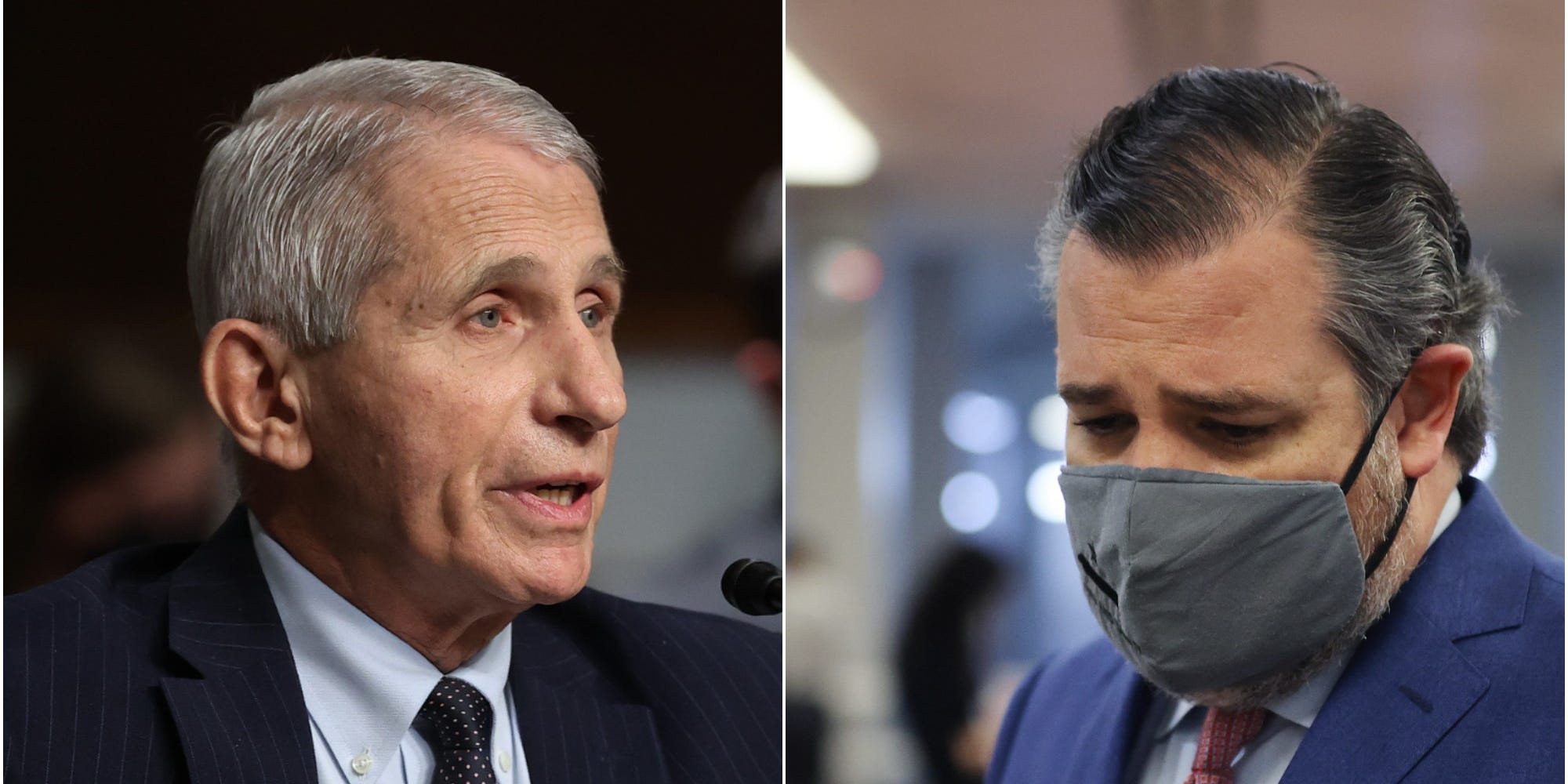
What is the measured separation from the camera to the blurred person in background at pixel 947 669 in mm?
2461

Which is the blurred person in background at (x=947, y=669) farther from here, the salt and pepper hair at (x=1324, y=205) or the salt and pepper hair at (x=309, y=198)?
the salt and pepper hair at (x=309, y=198)

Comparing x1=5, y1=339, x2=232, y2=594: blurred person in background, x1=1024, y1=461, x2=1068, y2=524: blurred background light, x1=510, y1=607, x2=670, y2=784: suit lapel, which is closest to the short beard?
x1=1024, y1=461, x2=1068, y2=524: blurred background light

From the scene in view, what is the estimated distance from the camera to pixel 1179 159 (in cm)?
195

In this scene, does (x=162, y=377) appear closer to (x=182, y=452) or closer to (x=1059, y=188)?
(x=182, y=452)

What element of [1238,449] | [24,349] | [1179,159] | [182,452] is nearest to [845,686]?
[1238,449]

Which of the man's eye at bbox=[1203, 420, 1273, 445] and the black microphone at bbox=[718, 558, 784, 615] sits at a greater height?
the man's eye at bbox=[1203, 420, 1273, 445]

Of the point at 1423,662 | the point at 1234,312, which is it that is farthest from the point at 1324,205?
the point at 1423,662

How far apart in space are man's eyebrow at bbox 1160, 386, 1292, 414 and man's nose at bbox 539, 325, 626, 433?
834mm

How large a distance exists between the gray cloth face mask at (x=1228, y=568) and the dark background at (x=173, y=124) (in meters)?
0.74

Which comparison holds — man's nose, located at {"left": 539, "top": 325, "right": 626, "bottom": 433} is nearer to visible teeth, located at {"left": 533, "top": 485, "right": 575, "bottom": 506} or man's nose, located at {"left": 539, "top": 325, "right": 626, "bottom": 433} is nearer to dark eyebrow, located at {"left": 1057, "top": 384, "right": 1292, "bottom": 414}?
visible teeth, located at {"left": 533, "top": 485, "right": 575, "bottom": 506}

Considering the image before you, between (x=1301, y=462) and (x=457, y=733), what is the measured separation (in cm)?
124

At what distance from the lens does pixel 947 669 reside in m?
2.48

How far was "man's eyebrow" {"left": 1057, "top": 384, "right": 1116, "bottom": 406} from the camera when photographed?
1.97 meters

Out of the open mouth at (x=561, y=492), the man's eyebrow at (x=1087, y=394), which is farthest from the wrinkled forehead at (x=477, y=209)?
the man's eyebrow at (x=1087, y=394)
